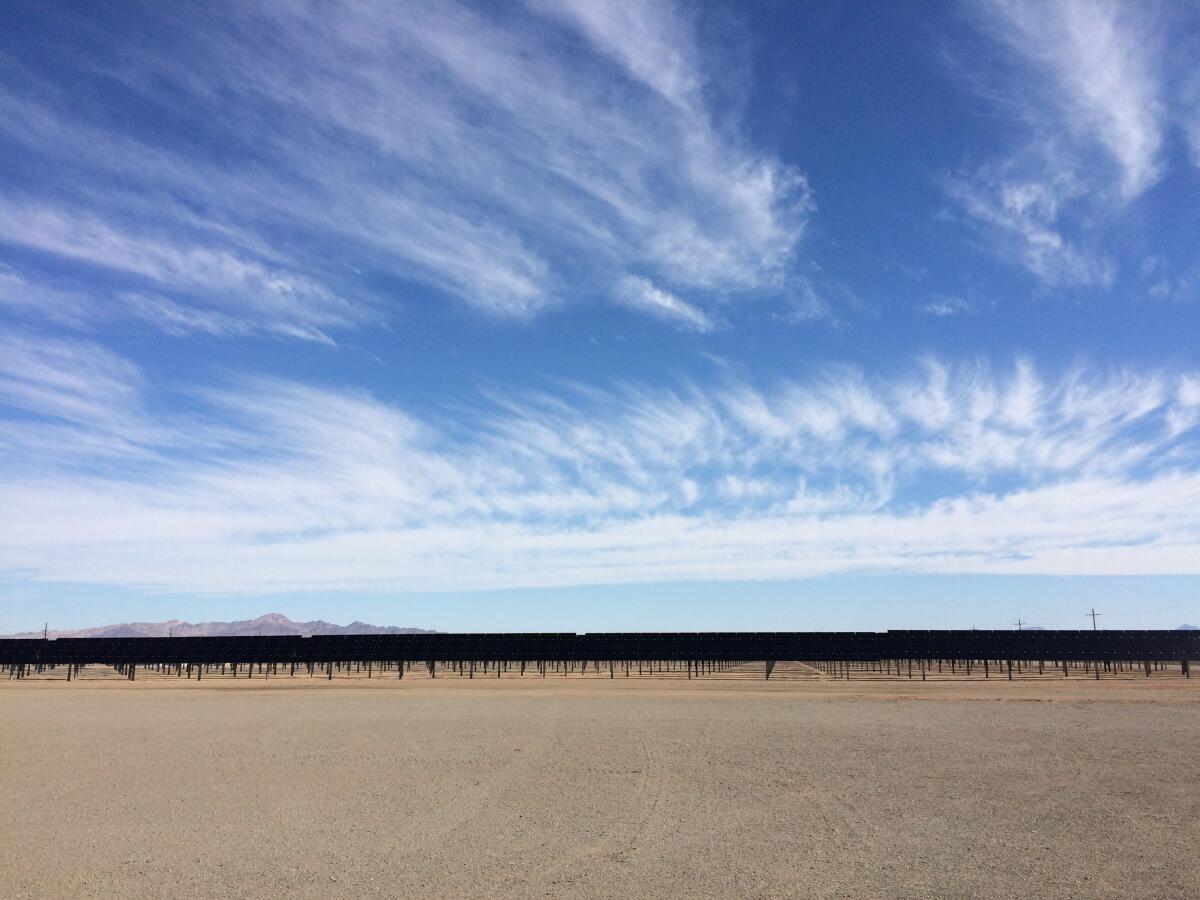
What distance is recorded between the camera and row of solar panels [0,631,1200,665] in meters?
66.9

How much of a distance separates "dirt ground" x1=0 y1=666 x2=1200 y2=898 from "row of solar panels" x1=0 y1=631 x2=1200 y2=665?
38.3 meters

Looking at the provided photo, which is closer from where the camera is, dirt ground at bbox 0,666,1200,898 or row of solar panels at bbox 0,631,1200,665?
dirt ground at bbox 0,666,1200,898

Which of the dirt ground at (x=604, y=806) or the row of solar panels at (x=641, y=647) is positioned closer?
the dirt ground at (x=604, y=806)

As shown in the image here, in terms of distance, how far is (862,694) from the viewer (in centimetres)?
4562

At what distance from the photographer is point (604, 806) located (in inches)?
591

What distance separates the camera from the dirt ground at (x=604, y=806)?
10.8m

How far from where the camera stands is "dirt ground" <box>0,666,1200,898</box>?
10789 mm

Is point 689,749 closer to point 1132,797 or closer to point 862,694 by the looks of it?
point 1132,797

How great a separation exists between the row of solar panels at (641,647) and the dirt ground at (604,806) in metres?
38.3

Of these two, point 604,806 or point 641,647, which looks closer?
point 604,806

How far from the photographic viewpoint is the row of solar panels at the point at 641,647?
66.9 m

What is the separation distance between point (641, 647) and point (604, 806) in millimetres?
58288

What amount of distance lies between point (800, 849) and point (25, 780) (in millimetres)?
17445

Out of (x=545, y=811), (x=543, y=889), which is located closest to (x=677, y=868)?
(x=543, y=889)
